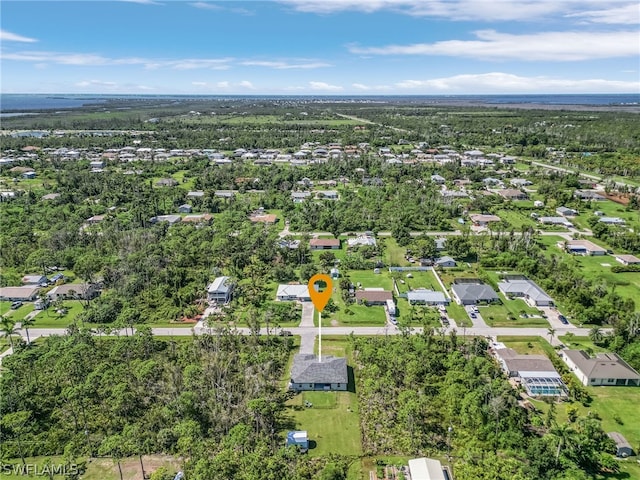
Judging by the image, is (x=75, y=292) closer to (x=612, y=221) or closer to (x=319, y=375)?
(x=319, y=375)

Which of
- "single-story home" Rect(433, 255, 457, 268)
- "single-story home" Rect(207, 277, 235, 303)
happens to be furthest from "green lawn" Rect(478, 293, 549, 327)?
"single-story home" Rect(207, 277, 235, 303)

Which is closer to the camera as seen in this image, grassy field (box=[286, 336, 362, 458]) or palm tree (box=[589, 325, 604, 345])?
grassy field (box=[286, 336, 362, 458])

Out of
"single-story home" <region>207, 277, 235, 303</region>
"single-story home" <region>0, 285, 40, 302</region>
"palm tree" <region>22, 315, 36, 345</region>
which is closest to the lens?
"palm tree" <region>22, 315, 36, 345</region>

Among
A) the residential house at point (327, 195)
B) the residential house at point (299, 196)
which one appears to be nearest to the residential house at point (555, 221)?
the residential house at point (327, 195)

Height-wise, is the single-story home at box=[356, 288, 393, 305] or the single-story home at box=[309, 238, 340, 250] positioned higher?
the single-story home at box=[309, 238, 340, 250]

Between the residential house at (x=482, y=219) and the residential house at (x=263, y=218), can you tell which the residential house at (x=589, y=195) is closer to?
the residential house at (x=482, y=219)

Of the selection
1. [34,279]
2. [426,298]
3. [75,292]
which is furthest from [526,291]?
[34,279]

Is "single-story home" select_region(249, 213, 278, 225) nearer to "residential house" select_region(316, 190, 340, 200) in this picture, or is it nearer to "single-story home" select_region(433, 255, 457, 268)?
"residential house" select_region(316, 190, 340, 200)
